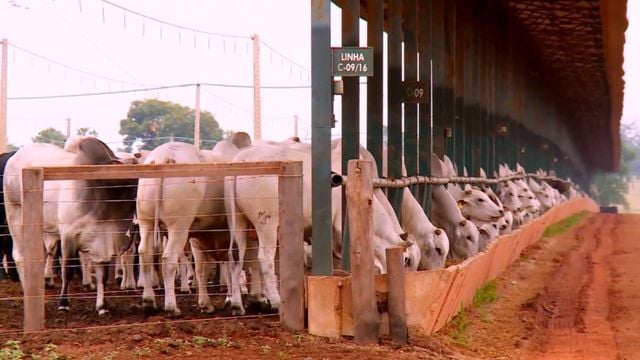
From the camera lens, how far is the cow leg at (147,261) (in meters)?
11.0

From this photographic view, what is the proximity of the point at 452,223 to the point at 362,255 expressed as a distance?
293 inches

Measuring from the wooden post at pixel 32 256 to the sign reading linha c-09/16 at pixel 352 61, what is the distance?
3076 millimetres

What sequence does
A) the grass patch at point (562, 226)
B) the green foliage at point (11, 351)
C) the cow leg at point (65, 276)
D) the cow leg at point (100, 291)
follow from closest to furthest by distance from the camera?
the green foliage at point (11, 351) → the cow leg at point (100, 291) → the cow leg at point (65, 276) → the grass patch at point (562, 226)

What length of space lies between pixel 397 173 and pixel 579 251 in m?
10.8

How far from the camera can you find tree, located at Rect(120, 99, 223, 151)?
27594 millimetres

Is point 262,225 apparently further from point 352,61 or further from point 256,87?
point 256,87

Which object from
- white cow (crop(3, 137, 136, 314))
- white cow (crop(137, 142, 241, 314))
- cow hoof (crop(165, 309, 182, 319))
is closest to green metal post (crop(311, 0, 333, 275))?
white cow (crop(137, 142, 241, 314))

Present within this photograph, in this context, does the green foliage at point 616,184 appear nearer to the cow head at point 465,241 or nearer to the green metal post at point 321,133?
the cow head at point 465,241

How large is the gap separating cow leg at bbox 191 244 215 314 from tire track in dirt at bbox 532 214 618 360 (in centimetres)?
358

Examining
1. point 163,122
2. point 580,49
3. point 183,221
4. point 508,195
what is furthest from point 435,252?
point 580,49

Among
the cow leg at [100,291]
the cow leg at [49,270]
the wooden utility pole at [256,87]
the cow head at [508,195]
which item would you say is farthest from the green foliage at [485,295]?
the cow head at [508,195]

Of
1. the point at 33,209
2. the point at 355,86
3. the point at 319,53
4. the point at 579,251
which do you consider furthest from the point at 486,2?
the point at 33,209

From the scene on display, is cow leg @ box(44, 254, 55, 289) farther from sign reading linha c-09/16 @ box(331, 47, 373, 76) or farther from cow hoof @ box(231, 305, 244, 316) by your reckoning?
sign reading linha c-09/16 @ box(331, 47, 373, 76)

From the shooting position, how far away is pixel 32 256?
938 centimetres
